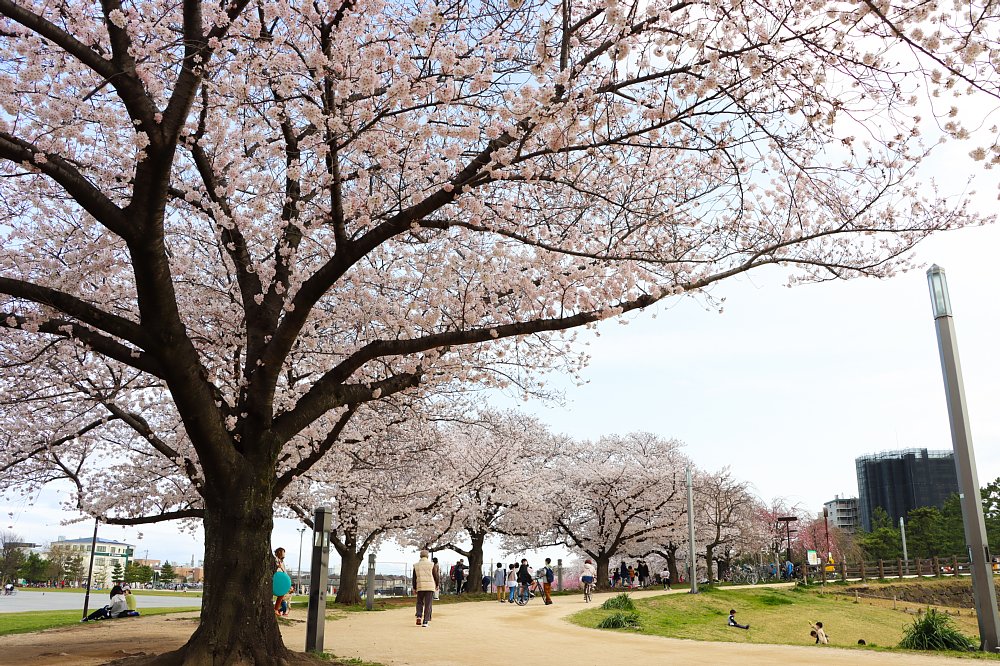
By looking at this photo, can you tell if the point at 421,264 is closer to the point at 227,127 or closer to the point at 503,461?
the point at 227,127

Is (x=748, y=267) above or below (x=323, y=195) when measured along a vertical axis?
below

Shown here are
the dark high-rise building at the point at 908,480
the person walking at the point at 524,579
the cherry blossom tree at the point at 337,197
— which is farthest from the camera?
the dark high-rise building at the point at 908,480

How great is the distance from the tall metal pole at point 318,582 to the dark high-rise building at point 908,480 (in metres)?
140

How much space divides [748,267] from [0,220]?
951 centimetres

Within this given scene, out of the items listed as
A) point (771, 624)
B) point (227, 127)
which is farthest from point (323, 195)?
point (771, 624)

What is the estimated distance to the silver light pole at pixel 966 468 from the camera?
1039cm

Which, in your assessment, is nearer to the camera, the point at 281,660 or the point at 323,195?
the point at 281,660

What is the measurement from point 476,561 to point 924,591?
2237cm

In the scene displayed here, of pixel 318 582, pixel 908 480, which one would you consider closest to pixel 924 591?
pixel 318 582

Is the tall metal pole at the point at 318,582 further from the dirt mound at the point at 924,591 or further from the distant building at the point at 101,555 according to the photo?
the distant building at the point at 101,555

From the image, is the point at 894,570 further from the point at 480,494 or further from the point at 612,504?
the point at 480,494

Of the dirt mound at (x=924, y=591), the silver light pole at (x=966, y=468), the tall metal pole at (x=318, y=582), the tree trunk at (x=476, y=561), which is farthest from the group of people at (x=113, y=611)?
the dirt mound at (x=924, y=591)

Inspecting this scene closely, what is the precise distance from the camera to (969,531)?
10914mm

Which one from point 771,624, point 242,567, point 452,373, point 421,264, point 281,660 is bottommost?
point 771,624
